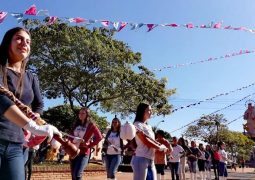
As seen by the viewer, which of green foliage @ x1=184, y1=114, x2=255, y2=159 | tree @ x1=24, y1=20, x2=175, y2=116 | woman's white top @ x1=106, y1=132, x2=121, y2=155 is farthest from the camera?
green foliage @ x1=184, y1=114, x2=255, y2=159

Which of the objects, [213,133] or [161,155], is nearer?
[161,155]

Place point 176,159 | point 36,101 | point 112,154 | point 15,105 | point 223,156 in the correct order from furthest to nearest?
point 223,156, point 176,159, point 112,154, point 36,101, point 15,105

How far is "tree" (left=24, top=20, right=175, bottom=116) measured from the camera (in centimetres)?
2334

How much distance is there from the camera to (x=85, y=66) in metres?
24.4

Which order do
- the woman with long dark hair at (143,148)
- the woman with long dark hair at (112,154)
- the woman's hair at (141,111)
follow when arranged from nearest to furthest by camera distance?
the woman with long dark hair at (143,148) < the woman's hair at (141,111) < the woman with long dark hair at (112,154)

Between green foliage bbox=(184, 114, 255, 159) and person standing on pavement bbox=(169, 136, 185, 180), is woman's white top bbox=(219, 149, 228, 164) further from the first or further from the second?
green foliage bbox=(184, 114, 255, 159)

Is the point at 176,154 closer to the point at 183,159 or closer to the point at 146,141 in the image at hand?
the point at 183,159

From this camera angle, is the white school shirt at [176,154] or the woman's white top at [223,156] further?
the woman's white top at [223,156]

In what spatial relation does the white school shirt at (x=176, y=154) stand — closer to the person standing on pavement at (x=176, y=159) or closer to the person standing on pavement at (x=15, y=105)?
the person standing on pavement at (x=176, y=159)

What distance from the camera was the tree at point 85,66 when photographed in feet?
76.6

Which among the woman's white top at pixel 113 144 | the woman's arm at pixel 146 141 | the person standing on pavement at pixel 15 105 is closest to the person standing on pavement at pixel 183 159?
the woman's white top at pixel 113 144

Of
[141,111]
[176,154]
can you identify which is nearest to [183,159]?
[176,154]

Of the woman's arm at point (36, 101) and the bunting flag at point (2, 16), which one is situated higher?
the bunting flag at point (2, 16)

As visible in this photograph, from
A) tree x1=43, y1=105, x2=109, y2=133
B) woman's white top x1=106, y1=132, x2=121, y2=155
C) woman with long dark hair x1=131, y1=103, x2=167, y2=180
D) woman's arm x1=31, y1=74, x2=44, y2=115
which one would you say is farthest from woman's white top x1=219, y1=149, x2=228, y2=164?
tree x1=43, y1=105, x2=109, y2=133
